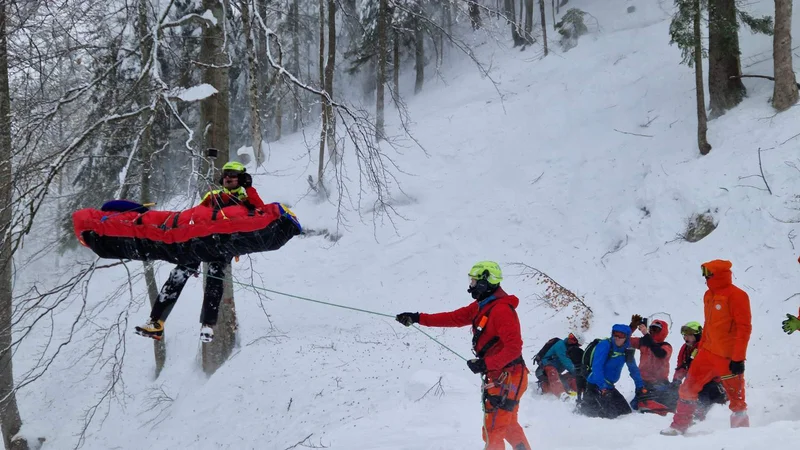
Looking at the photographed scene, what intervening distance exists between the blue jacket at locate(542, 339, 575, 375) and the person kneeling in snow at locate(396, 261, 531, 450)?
334 centimetres

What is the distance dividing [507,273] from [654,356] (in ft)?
19.6

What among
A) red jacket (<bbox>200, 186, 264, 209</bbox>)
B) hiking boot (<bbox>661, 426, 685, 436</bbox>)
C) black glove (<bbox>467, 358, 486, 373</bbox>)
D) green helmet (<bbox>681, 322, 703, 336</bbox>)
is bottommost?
hiking boot (<bbox>661, 426, 685, 436</bbox>)

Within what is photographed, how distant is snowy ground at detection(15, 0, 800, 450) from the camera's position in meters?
7.91

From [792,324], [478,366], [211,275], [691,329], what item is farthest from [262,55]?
[792,324]

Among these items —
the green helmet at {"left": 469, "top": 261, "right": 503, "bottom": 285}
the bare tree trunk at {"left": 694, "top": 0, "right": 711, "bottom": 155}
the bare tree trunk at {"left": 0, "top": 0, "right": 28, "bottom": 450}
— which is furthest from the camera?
the bare tree trunk at {"left": 694, "top": 0, "right": 711, "bottom": 155}

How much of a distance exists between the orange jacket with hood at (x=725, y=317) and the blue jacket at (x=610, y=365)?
4.78 feet

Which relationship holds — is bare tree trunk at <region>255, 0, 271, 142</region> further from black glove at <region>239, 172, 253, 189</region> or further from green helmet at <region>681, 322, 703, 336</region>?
green helmet at <region>681, 322, 703, 336</region>

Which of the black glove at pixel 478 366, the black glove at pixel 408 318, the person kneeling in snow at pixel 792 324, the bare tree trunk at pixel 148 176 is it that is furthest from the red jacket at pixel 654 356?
the bare tree trunk at pixel 148 176

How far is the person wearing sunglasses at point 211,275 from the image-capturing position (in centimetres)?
500

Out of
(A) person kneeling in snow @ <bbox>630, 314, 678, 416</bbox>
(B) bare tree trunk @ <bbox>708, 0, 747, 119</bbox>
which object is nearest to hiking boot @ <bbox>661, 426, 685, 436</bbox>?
(A) person kneeling in snow @ <bbox>630, 314, 678, 416</bbox>

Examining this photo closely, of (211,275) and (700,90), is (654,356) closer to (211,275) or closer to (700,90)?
(211,275)

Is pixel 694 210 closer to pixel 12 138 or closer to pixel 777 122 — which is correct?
pixel 777 122

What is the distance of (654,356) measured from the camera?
25.7ft

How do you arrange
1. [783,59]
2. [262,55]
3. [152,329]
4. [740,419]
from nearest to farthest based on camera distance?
[152,329]
[740,419]
[783,59]
[262,55]
